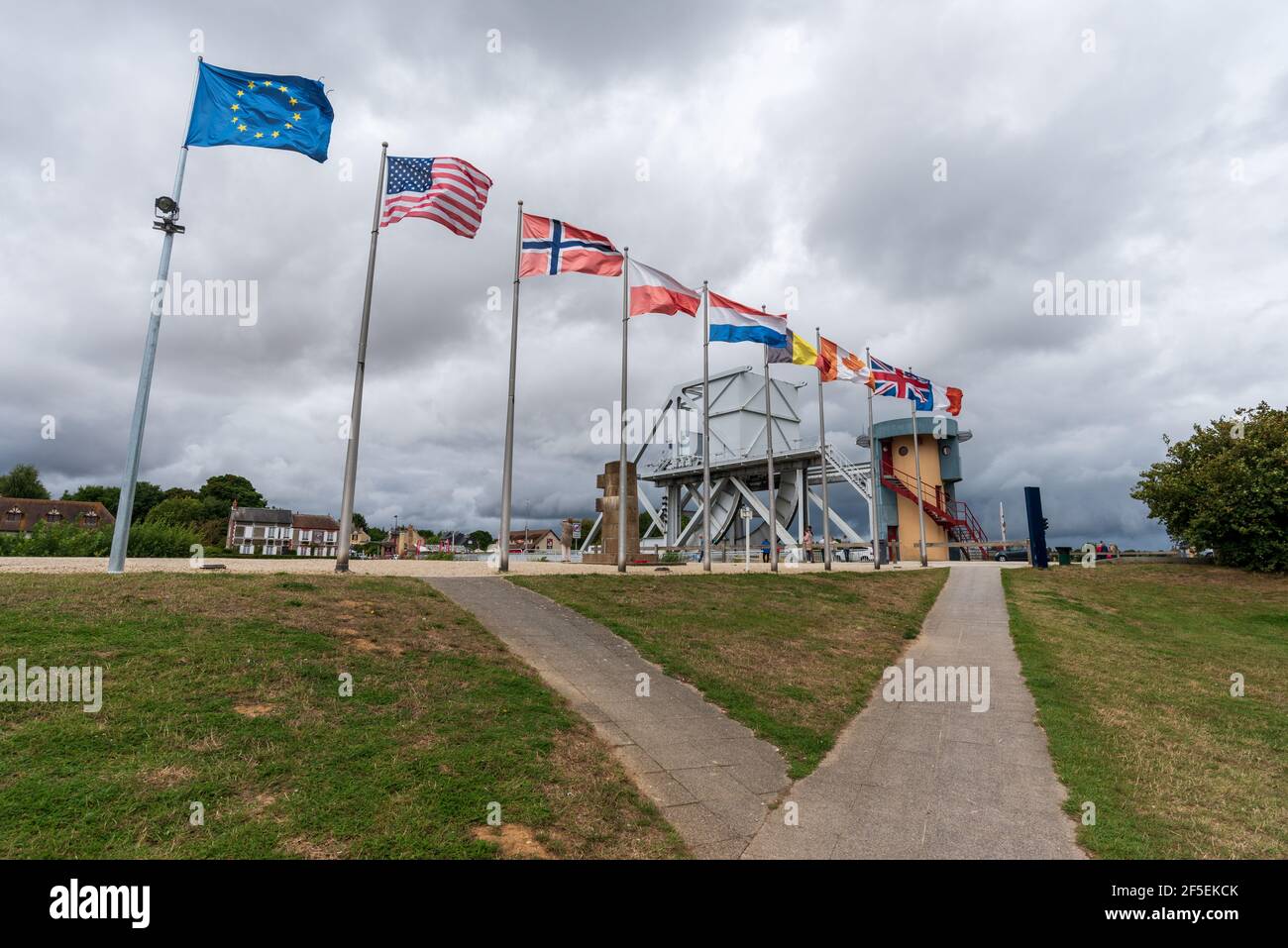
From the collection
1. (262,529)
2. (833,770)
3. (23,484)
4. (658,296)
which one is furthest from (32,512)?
(833,770)

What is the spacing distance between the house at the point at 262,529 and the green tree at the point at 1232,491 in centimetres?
9751

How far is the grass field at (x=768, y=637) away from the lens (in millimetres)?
9172

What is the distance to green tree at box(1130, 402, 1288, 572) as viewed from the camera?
2712 centimetres

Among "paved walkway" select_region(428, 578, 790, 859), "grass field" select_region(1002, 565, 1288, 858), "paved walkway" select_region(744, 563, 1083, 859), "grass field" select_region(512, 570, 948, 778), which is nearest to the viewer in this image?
"paved walkway" select_region(744, 563, 1083, 859)

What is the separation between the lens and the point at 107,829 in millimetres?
4223

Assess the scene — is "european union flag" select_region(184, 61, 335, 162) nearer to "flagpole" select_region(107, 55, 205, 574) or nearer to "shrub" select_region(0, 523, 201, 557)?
"flagpole" select_region(107, 55, 205, 574)

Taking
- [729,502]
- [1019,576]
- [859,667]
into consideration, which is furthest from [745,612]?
[729,502]

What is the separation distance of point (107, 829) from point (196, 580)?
819 centimetres

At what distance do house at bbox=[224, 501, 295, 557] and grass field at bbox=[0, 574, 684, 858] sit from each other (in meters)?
90.3

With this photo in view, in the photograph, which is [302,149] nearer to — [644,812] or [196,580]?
[196,580]

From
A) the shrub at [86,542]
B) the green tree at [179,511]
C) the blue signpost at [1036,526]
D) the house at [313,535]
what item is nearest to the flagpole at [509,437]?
the shrub at [86,542]

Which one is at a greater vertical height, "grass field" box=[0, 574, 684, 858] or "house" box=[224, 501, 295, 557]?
"house" box=[224, 501, 295, 557]

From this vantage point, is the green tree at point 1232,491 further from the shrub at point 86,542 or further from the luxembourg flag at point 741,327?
the shrub at point 86,542

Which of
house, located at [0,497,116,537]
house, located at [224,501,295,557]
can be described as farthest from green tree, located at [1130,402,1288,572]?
house, located at [224,501,295,557]
